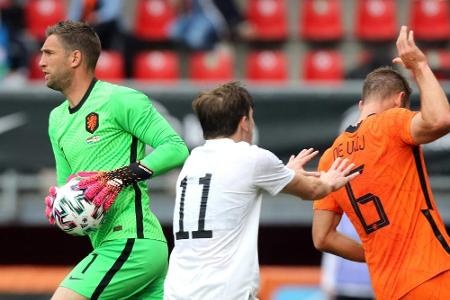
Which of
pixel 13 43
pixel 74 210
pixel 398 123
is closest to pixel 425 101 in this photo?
pixel 398 123

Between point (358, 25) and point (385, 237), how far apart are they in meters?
8.71

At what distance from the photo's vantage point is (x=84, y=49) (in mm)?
6457

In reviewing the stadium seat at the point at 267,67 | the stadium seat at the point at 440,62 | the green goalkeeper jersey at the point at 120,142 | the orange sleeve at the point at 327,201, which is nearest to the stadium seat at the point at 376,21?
the stadium seat at the point at 440,62

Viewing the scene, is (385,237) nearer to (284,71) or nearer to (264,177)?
(264,177)

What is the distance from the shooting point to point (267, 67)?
1385 centimetres

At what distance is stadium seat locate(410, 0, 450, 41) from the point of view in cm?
1413

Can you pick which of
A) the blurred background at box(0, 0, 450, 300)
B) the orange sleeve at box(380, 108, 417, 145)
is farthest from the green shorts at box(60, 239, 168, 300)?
the blurred background at box(0, 0, 450, 300)

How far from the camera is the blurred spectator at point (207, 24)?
44.3ft

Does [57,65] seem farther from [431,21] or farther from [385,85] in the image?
[431,21]

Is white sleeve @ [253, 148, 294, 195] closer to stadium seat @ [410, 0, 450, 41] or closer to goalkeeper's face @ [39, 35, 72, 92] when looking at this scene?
goalkeeper's face @ [39, 35, 72, 92]

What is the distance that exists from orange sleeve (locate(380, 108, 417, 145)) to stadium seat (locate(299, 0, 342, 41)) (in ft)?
27.3

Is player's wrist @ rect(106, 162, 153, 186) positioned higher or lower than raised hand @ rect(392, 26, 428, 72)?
lower

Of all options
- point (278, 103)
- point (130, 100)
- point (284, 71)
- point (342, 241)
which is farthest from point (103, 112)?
point (284, 71)

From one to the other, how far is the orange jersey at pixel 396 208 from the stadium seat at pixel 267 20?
26.6 feet
